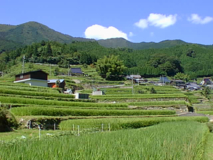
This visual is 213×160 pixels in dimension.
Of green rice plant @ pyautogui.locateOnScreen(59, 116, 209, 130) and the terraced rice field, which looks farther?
green rice plant @ pyautogui.locateOnScreen(59, 116, 209, 130)

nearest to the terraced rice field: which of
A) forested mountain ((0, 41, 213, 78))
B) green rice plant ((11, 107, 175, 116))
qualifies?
green rice plant ((11, 107, 175, 116))

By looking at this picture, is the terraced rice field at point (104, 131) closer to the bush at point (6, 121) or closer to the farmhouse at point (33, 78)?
the bush at point (6, 121)

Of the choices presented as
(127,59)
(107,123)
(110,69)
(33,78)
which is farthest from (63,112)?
(127,59)

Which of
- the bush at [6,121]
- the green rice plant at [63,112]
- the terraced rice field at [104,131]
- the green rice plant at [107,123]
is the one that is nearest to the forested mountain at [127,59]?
the terraced rice field at [104,131]

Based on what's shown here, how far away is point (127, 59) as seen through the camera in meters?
122

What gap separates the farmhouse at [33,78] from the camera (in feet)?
130

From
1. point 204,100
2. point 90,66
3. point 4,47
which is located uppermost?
point 4,47

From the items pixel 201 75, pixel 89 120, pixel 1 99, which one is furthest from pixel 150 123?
pixel 201 75

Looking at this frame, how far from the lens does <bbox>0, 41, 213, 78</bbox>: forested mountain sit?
3588 inches

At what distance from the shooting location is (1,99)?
19.4m

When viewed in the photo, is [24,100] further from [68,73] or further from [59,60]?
[59,60]

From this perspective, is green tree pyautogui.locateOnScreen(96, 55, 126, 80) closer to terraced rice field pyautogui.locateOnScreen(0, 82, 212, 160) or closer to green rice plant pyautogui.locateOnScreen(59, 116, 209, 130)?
terraced rice field pyautogui.locateOnScreen(0, 82, 212, 160)

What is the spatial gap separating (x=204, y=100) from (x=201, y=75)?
5927 centimetres

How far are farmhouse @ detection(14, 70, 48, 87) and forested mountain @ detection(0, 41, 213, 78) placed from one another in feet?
131
